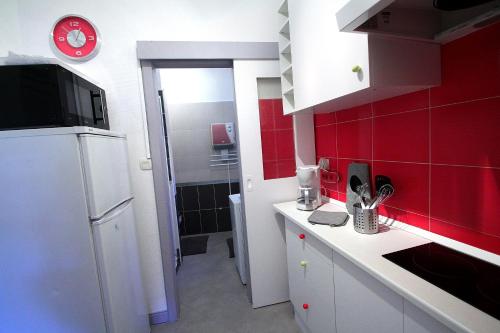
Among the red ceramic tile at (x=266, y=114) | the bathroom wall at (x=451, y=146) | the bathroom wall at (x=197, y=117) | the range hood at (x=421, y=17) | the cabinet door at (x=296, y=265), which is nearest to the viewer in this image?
the range hood at (x=421, y=17)

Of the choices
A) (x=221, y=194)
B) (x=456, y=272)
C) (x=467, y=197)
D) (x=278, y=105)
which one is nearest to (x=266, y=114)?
(x=278, y=105)

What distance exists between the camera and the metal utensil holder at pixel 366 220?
43.3 inches

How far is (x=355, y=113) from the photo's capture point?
1440 millimetres

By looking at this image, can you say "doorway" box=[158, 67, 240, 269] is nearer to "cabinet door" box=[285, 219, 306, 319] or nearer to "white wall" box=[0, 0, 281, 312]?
"white wall" box=[0, 0, 281, 312]

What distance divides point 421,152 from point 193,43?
156cm

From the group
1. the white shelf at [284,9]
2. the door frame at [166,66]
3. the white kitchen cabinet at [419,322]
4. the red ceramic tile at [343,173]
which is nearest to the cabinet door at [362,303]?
the white kitchen cabinet at [419,322]

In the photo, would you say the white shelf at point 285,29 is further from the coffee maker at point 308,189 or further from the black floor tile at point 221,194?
the black floor tile at point 221,194

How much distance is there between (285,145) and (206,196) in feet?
6.69

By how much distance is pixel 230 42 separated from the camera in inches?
66.4

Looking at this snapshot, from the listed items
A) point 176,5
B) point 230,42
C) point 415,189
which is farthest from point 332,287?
point 176,5

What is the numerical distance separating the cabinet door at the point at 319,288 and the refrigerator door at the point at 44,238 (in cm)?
111

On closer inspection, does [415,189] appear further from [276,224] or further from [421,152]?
[276,224]

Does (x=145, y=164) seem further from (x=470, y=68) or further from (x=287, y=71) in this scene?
(x=470, y=68)

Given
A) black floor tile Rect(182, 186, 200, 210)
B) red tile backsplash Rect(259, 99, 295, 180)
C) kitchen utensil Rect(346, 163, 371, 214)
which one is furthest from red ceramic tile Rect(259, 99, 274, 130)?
black floor tile Rect(182, 186, 200, 210)
